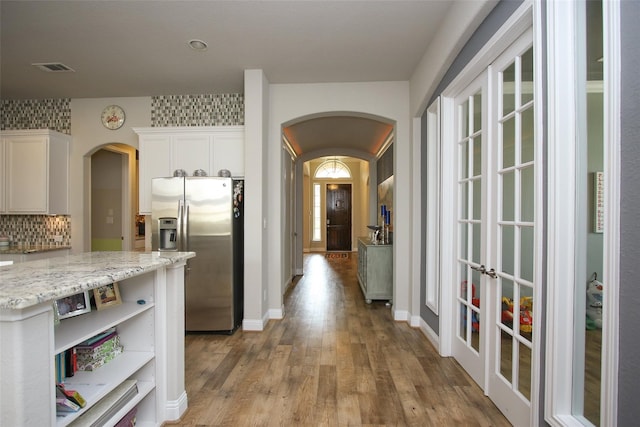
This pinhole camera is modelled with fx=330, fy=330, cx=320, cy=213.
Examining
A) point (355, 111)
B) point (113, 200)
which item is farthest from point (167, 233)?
point (113, 200)

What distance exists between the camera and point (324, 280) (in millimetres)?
6457

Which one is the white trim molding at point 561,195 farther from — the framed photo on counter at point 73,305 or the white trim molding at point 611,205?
the framed photo on counter at point 73,305

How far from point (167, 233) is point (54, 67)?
2135mm

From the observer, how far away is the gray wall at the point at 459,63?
193cm

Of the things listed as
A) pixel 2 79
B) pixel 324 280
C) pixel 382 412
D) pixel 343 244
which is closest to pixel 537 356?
pixel 382 412

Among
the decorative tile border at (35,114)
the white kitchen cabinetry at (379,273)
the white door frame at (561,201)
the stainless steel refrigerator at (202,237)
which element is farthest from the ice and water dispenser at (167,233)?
the white door frame at (561,201)

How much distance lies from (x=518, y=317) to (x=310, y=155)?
18.8 feet

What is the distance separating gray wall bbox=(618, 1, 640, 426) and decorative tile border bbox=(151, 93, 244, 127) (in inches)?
151

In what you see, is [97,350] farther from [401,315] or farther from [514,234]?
[401,315]

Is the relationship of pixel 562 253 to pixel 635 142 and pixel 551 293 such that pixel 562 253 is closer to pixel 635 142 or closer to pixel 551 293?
pixel 551 293

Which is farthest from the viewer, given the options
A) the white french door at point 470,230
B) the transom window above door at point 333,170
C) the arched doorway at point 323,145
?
the transom window above door at point 333,170

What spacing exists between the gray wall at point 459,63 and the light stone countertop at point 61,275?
93.6 inches

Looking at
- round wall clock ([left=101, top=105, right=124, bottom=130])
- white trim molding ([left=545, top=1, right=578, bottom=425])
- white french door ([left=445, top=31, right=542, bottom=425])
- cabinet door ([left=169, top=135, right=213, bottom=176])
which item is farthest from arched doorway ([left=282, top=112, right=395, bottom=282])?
white trim molding ([left=545, top=1, right=578, bottom=425])

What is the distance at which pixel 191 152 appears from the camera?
13.0ft
